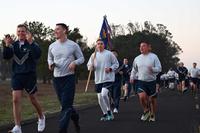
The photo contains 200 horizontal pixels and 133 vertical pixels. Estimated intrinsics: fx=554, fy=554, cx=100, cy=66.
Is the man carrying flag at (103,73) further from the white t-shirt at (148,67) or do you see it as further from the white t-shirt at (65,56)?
the white t-shirt at (65,56)

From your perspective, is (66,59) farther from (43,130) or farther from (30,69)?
(43,130)

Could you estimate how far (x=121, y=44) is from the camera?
11138 cm

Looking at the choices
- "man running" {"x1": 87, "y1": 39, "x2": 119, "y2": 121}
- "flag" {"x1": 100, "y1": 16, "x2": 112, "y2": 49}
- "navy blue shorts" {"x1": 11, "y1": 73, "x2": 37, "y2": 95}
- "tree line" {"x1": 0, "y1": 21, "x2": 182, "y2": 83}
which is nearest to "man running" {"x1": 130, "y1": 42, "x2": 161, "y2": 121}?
"man running" {"x1": 87, "y1": 39, "x2": 119, "y2": 121}

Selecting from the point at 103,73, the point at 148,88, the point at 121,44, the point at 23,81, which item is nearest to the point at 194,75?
the point at 148,88

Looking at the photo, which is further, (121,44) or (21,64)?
(121,44)

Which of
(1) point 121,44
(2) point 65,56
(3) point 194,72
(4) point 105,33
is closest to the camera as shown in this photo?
(2) point 65,56

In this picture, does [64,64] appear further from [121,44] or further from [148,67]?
[121,44]

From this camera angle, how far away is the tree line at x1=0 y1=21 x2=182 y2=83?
77875 millimetres

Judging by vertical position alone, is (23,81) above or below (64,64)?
below

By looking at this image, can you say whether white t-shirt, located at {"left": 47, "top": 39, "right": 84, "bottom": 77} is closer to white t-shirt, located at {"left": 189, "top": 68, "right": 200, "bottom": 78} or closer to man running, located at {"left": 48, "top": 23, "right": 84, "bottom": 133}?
man running, located at {"left": 48, "top": 23, "right": 84, "bottom": 133}

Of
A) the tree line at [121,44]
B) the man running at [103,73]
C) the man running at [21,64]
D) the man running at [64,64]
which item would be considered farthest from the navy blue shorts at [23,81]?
the tree line at [121,44]

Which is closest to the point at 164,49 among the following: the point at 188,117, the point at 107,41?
the point at 107,41

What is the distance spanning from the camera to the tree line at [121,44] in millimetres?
77875

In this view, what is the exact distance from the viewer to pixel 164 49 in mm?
119062
